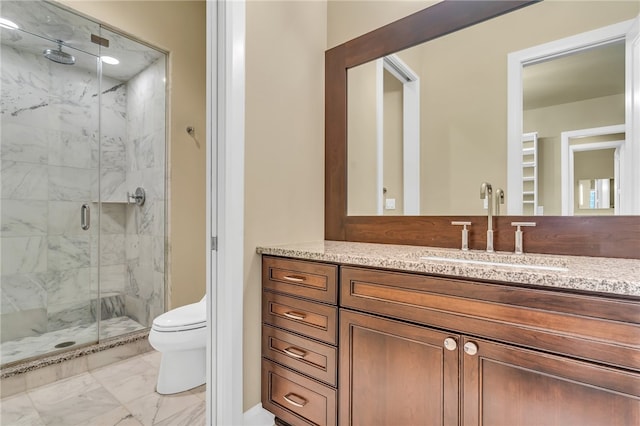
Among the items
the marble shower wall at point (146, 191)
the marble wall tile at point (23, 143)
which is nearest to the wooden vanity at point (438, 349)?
the marble shower wall at point (146, 191)

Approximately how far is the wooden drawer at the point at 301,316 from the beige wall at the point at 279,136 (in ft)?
0.24

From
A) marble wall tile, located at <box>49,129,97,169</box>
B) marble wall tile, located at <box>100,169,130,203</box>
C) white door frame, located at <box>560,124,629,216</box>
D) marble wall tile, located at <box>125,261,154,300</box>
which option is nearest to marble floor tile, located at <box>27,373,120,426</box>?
marble wall tile, located at <box>125,261,154,300</box>

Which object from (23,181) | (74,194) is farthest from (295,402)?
(23,181)

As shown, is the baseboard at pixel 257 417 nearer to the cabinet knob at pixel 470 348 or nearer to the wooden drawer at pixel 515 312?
the wooden drawer at pixel 515 312

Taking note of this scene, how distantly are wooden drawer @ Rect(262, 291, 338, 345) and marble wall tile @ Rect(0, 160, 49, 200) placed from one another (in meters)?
2.24

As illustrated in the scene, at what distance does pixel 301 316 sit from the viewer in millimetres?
1392

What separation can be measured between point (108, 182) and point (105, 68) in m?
0.96

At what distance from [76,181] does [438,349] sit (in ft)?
9.87

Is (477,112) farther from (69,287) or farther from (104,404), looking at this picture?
(69,287)

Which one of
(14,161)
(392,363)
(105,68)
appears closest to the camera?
(392,363)

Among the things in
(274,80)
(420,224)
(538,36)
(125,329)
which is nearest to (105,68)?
(274,80)

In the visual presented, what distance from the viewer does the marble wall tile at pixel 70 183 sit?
259 centimetres

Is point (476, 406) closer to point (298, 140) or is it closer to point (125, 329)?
point (298, 140)

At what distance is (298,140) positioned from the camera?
1.80 metres
